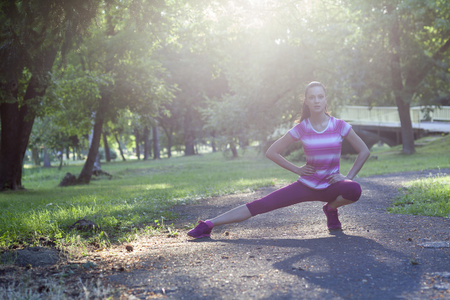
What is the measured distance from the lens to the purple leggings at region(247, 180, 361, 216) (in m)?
5.17

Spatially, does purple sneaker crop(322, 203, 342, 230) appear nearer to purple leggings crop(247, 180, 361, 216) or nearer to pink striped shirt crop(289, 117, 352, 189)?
purple leggings crop(247, 180, 361, 216)

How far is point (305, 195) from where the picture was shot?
5309 millimetres

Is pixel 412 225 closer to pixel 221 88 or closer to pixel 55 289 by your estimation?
pixel 55 289

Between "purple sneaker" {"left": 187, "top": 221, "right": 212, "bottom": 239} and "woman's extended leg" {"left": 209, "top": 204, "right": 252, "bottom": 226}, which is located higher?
"woman's extended leg" {"left": 209, "top": 204, "right": 252, "bottom": 226}

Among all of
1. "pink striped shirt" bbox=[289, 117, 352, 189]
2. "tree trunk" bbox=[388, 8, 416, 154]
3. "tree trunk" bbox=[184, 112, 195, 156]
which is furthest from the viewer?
"tree trunk" bbox=[184, 112, 195, 156]

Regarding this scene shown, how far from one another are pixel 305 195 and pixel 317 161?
1.39 ft

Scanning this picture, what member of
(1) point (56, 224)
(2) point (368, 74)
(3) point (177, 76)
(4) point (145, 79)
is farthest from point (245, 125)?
(1) point (56, 224)

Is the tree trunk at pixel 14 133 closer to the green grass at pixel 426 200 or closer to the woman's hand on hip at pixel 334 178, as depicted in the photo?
the green grass at pixel 426 200

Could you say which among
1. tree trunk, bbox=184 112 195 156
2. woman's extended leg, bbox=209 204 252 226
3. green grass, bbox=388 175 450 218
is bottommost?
green grass, bbox=388 175 450 218

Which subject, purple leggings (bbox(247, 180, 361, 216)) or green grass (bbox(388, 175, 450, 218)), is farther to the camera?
green grass (bbox(388, 175, 450, 218))

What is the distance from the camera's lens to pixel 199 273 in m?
4.12

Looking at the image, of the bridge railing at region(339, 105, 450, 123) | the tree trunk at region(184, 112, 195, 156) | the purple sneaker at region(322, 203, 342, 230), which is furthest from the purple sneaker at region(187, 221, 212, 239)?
the tree trunk at region(184, 112, 195, 156)

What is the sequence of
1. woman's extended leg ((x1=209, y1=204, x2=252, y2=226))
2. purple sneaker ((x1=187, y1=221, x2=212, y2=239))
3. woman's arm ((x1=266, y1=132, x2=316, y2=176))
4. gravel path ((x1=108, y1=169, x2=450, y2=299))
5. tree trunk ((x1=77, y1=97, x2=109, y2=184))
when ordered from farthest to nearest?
tree trunk ((x1=77, y1=97, x2=109, y2=184))
purple sneaker ((x1=187, y1=221, x2=212, y2=239))
woman's extended leg ((x1=209, y1=204, x2=252, y2=226))
woman's arm ((x1=266, y1=132, x2=316, y2=176))
gravel path ((x1=108, y1=169, x2=450, y2=299))

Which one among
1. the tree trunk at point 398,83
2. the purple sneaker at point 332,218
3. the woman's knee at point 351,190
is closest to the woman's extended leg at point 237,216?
the purple sneaker at point 332,218
